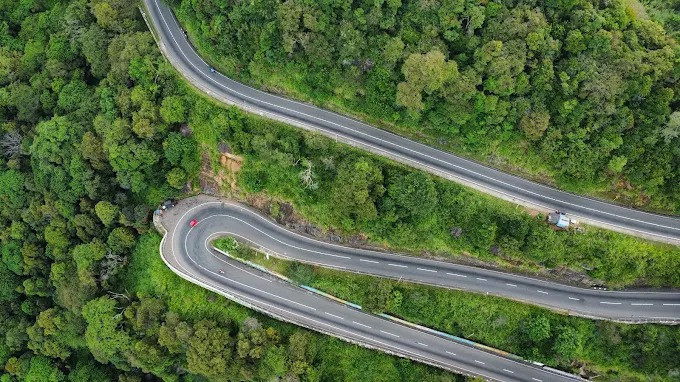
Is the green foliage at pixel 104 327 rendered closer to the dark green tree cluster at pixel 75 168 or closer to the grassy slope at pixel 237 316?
the dark green tree cluster at pixel 75 168

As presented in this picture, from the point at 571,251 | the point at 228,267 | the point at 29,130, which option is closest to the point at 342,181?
the point at 228,267

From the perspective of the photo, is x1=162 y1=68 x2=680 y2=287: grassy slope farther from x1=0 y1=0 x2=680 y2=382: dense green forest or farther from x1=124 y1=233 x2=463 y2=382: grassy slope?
x1=124 y1=233 x2=463 y2=382: grassy slope

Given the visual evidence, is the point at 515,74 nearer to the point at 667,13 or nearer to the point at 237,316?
the point at 667,13

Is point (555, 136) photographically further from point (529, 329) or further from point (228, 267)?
point (228, 267)

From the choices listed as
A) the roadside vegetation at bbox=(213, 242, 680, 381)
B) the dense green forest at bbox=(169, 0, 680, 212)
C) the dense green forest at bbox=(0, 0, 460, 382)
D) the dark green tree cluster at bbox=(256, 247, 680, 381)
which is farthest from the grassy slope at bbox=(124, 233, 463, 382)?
the dense green forest at bbox=(169, 0, 680, 212)

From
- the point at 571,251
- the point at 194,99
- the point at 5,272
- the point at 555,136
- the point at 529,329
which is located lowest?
the point at 5,272

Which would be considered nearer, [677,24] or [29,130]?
[677,24]

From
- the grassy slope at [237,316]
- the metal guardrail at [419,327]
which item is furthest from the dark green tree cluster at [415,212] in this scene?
the grassy slope at [237,316]
